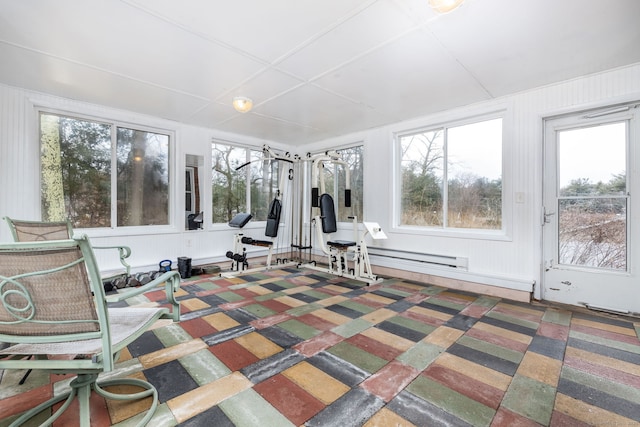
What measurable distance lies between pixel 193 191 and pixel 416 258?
3.92 m

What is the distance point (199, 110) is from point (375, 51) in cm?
276

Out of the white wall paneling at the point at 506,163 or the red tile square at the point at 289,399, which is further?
the white wall paneling at the point at 506,163

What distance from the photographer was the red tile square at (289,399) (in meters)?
1.50

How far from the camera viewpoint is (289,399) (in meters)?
1.61

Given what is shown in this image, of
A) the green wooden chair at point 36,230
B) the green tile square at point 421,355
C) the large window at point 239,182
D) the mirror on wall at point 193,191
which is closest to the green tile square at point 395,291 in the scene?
the green tile square at point 421,355

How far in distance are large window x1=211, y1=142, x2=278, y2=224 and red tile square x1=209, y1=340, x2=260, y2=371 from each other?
3273 millimetres

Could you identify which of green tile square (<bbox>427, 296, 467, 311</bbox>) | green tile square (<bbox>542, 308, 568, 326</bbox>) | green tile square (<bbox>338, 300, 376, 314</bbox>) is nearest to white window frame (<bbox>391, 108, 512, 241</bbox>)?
green tile square (<bbox>542, 308, 568, 326</bbox>)

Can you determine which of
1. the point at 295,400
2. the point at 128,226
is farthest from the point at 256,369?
the point at 128,226

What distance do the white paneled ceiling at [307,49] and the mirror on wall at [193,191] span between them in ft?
4.04

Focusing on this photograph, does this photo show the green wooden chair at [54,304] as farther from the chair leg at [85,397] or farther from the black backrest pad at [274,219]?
the black backrest pad at [274,219]

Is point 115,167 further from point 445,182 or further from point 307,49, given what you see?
point 445,182

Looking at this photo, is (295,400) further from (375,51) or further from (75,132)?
(75,132)

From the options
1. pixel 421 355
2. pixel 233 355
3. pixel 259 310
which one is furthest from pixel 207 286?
pixel 421 355

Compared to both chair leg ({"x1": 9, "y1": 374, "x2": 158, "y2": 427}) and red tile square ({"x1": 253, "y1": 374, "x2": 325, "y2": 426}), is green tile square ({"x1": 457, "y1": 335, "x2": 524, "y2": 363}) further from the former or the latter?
chair leg ({"x1": 9, "y1": 374, "x2": 158, "y2": 427})
